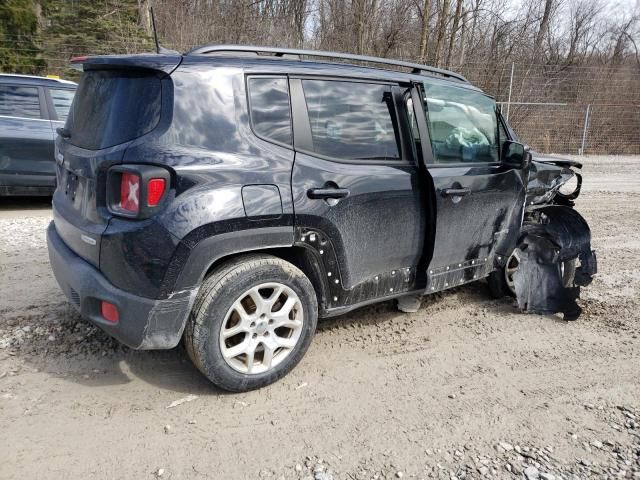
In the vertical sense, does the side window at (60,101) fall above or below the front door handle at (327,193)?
above

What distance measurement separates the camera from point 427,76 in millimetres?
3730

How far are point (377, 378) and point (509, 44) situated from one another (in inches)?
719

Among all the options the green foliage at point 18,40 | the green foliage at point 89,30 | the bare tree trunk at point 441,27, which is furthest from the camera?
the bare tree trunk at point 441,27

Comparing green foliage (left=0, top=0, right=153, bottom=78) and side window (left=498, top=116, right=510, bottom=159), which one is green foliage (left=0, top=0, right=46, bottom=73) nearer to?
green foliage (left=0, top=0, right=153, bottom=78)

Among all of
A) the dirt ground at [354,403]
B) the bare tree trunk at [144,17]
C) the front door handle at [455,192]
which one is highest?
the bare tree trunk at [144,17]

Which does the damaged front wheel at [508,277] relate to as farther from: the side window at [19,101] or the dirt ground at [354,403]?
the side window at [19,101]

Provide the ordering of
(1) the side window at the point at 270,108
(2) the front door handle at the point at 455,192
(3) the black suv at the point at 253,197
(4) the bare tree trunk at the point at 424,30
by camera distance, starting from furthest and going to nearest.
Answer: (4) the bare tree trunk at the point at 424,30 < (2) the front door handle at the point at 455,192 < (1) the side window at the point at 270,108 < (3) the black suv at the point at 253,197

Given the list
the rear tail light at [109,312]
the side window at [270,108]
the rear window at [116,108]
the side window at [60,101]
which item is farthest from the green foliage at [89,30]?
the rear tail light at [109,312]

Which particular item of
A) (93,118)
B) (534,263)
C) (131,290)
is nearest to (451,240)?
(534,263)

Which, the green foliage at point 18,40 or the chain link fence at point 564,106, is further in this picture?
the chain link fence at point 564,106

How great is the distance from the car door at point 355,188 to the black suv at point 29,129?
17.5 ft

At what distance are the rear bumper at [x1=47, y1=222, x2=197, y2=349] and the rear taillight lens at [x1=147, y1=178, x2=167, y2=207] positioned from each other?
0.50 m

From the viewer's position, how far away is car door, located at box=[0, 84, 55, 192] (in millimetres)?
6781

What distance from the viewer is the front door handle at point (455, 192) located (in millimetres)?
3506
